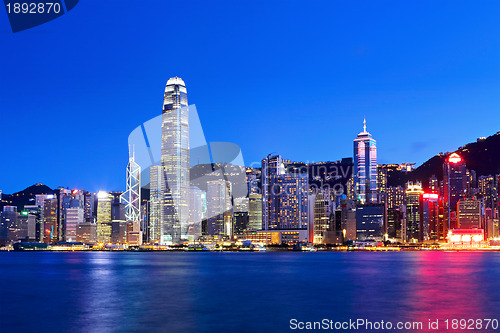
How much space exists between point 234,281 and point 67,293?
73.8ft

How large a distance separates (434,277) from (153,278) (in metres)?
36.9

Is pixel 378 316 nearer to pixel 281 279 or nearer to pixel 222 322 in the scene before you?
pixel 222 322

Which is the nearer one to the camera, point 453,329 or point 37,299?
point 453,329

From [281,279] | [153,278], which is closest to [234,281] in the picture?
[281,279]

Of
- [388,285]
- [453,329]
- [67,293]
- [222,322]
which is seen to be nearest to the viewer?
[453,329]

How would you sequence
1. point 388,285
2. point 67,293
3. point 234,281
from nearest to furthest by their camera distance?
point 67,293 < point 388,285 < point 234,281

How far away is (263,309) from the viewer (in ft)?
156

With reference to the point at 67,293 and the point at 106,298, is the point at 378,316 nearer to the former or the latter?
the point at 106,298

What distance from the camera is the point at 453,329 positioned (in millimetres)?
35344

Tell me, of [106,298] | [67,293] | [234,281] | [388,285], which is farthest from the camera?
[234,281]

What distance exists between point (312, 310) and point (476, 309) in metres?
12.3

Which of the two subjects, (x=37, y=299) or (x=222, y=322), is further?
(x=37, y=299)

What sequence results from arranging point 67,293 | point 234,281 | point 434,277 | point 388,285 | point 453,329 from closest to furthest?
point 453,329 → point 67,293 → point 388,285 → point 234,281 → point 434,277

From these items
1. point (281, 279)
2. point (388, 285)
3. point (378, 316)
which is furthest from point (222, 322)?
point (281, 279)
